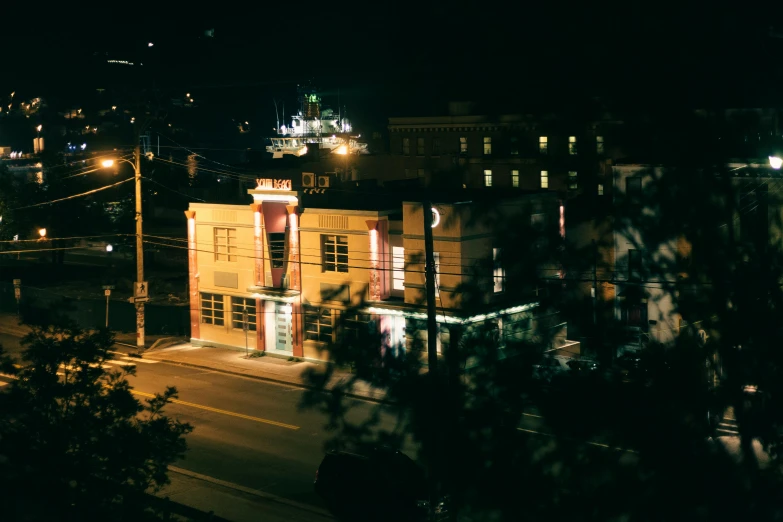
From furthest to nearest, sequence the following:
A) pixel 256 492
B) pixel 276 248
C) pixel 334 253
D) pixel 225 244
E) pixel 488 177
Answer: pixel 488 177, pixel 225 244, pixel 276 248, pixel 334 253, pixel 256 492

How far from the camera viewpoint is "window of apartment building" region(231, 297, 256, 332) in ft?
124

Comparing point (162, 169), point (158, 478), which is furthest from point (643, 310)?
point (162, 169)

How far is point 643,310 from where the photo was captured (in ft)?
31.1

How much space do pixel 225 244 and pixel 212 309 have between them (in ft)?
9.81

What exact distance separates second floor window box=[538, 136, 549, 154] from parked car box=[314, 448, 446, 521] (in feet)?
34.5

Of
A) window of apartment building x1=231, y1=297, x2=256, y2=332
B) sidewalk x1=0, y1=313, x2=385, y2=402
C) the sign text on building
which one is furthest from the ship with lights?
the sign text on building

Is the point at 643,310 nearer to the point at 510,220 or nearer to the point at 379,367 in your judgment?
the point at 510,220

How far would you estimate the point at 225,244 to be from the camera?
126 feet

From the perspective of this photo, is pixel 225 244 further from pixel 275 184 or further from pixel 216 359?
pixel 216 359

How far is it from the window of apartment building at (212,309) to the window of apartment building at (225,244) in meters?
1.77

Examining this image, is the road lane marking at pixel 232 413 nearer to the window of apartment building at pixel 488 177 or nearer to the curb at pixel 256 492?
the curb at pixel 256 492

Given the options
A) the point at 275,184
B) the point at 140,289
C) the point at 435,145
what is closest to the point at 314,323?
the point at 275,184

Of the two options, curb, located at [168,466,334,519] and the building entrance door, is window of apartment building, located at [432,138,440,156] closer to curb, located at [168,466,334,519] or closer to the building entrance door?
the building entrance door

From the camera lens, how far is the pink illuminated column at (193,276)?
3894 cm
